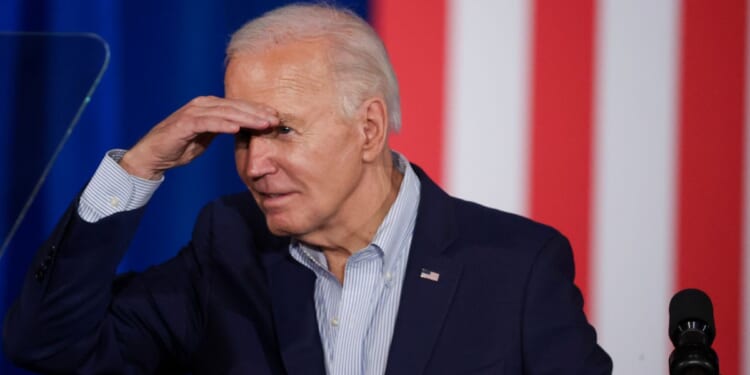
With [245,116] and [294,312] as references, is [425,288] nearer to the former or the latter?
[294,312]

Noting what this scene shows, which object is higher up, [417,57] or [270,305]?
[417,57]

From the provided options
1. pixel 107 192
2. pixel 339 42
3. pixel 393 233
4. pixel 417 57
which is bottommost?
pixel 393 233

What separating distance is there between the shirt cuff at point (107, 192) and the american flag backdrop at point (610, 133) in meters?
0.93

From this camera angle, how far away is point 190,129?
169 cm

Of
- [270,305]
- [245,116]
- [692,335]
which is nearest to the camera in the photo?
[692,335]

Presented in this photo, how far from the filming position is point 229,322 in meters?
1.82

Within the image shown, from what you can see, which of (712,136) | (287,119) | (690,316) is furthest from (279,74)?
(712,136)

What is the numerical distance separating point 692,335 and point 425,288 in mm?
547

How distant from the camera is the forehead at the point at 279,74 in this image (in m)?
1.66

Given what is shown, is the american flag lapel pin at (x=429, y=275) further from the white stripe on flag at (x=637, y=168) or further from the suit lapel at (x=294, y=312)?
the white stripe on flag at (x=637, y=168)

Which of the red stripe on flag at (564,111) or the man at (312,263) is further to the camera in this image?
the red stripe on flag at (564,111)

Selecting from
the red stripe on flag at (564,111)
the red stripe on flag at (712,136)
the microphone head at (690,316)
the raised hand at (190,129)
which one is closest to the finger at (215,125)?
the raised hand at (190,129)

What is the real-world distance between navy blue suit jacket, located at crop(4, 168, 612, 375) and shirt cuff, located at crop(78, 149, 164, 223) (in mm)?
15

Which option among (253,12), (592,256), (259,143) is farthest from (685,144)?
(259,143)
